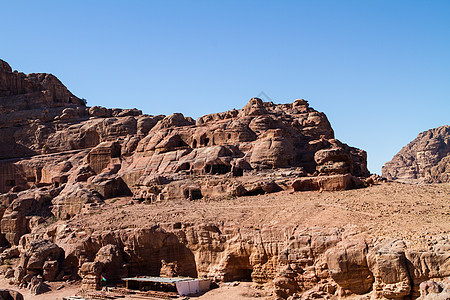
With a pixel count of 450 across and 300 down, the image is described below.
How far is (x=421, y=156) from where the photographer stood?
107m

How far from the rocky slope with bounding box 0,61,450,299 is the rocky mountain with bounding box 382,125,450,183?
48.7m

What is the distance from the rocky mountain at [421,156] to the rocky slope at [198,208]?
4866 cm

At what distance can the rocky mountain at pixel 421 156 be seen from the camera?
103 metres

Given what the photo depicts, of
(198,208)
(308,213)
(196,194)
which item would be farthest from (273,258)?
(196,194)

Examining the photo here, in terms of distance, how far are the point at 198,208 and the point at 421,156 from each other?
83426mm

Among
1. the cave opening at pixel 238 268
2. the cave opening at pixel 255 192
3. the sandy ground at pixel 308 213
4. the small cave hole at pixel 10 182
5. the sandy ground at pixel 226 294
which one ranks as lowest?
the sandy ground at pixel 226 294

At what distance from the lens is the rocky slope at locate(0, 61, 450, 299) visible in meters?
25.6

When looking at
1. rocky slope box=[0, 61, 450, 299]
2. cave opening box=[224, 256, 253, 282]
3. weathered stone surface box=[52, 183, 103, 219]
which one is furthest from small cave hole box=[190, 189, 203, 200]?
cave opening box=[224, 256, 253, 282]

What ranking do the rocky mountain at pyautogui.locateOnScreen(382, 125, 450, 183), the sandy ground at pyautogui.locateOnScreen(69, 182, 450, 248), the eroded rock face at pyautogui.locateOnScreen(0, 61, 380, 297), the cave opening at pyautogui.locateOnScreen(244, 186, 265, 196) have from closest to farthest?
the sandy ground at pyautogui.locateOnScreen(69, 182, 450, 248) → the eroded rock face at pyautogui.locateOnScreen(0, 61, 380, 297) → the cave opening at pyautogui.locateOnScreen(244, 186, 265, 196) → the rocky mountain at pyautogui.locateOnScreen(382, 125, 450, 183)

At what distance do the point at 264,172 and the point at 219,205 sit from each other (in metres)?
6.81

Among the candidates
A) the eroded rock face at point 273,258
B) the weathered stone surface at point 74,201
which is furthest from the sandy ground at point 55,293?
the weathered stone surface at point 74,201

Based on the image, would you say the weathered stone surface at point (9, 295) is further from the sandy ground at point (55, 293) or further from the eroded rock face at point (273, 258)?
the eroded rock face at point (273, 258)

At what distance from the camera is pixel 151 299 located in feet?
98.6

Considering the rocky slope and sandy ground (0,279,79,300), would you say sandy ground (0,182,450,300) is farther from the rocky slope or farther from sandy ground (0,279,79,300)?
the rocky slope
